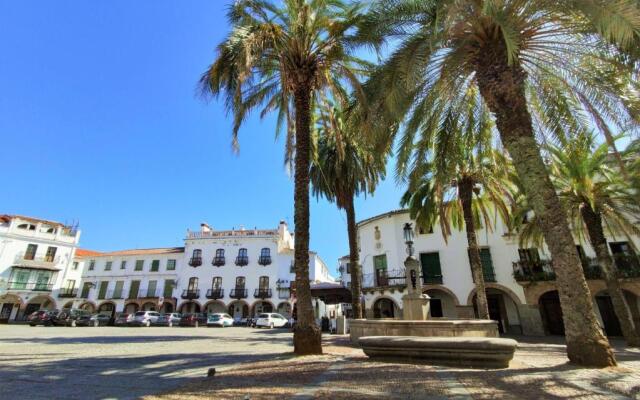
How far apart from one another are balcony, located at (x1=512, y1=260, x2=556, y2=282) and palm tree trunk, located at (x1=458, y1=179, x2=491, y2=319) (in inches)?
340

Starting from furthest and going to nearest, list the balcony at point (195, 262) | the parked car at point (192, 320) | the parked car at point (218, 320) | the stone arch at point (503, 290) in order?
the balcony at point (195, 262) < the parked car at point (192, 320) < the parked car at point (218, 320) < the stone arch at point (503, 290)

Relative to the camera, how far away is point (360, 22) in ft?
29.3

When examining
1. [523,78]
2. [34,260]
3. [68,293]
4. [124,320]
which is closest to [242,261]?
[124,320]

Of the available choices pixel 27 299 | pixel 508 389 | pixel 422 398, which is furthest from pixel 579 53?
pixel 27 299

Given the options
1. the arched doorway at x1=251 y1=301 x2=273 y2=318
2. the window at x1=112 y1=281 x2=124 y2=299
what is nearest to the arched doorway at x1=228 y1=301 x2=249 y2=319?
the arched doorway at x1=251 y1=301 x2=273 y2=318

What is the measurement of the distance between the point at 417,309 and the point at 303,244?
5.46 metres

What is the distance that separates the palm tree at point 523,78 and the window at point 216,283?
38.6 m

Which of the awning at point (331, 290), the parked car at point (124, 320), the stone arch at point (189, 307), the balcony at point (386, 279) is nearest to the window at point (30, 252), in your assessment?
the parked car at point (124, 320)

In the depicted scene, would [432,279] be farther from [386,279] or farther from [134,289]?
[134,289]

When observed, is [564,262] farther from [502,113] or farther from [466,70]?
[466,70]

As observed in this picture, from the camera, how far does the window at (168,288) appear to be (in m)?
43.2

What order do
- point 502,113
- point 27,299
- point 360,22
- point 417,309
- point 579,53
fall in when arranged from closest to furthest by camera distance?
point 502,113
point 579,53
point 360,22
point 417,309
point 27,299

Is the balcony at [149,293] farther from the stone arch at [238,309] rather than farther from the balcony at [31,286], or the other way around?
the balcony at [31,286]

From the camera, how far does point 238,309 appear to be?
1671 inches
